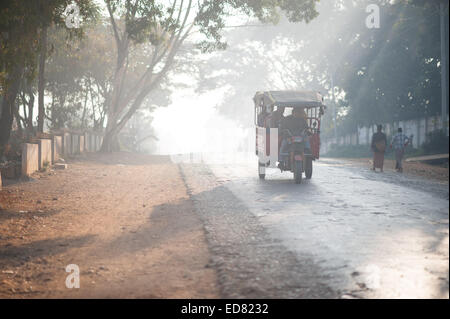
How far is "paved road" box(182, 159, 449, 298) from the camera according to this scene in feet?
16.9

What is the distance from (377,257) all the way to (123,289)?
9.44 ft

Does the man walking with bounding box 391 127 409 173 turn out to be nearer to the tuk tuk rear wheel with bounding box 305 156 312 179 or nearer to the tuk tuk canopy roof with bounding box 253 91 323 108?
the tuk tuk canopy roof with bounding box 253 91 323 108

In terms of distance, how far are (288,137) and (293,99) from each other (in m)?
1.49

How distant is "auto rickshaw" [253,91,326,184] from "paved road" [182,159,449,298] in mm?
1120

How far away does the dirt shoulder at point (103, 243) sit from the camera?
565cm

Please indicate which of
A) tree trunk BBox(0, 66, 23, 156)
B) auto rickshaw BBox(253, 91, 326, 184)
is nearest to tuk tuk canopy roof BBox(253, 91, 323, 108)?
auto rickshaw BBox(253, 91, 326, 184)

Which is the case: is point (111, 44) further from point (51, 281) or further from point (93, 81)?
point (51, 281)

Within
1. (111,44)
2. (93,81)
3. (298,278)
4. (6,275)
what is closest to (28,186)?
(6,275)

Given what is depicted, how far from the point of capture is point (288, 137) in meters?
14.7

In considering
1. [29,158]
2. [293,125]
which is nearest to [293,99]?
[293,125]

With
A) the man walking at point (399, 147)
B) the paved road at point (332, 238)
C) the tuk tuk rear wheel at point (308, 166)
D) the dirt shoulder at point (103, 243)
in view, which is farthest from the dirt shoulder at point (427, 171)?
the dirt shoulder at point (103, 243)

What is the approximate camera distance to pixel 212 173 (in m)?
18.4

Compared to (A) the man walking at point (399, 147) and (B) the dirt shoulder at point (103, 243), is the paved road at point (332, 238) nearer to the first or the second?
(B) the dirt shoulder at point (103, 243)
